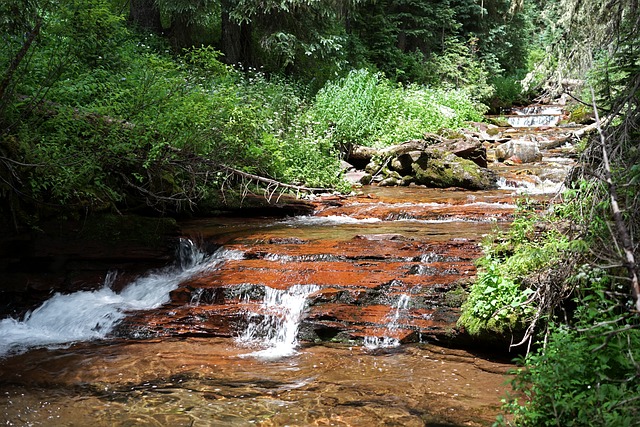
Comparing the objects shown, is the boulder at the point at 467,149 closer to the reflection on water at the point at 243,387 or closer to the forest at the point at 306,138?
the forest at the point at 306,138

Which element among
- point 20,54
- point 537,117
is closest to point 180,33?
point 20,54

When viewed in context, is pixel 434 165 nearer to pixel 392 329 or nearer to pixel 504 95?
pixel 392 329

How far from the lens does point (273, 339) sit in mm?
6391

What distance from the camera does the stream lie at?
4.62 metres

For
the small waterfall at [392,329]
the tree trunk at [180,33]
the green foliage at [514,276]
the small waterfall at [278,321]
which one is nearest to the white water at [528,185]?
the green foliage at [514,276]

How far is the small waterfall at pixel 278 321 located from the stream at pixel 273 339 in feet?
0.04

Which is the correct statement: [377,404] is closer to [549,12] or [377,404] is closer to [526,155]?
[549,12]

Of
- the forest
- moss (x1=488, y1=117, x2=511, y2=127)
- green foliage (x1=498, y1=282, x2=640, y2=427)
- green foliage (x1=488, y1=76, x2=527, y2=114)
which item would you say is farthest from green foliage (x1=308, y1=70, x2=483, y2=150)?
green foliage (x1=498, y1=282, x2=640, y2=427)

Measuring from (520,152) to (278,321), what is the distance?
11749 millimetres

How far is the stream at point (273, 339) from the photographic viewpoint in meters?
4.62

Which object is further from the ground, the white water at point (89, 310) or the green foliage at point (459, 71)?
the green foliage at point (459, 71)

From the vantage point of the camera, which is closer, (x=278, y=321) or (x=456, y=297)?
(x=456, y=297)

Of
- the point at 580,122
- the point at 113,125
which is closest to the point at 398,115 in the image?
the point at 580,122

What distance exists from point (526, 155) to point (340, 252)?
1032 cm
